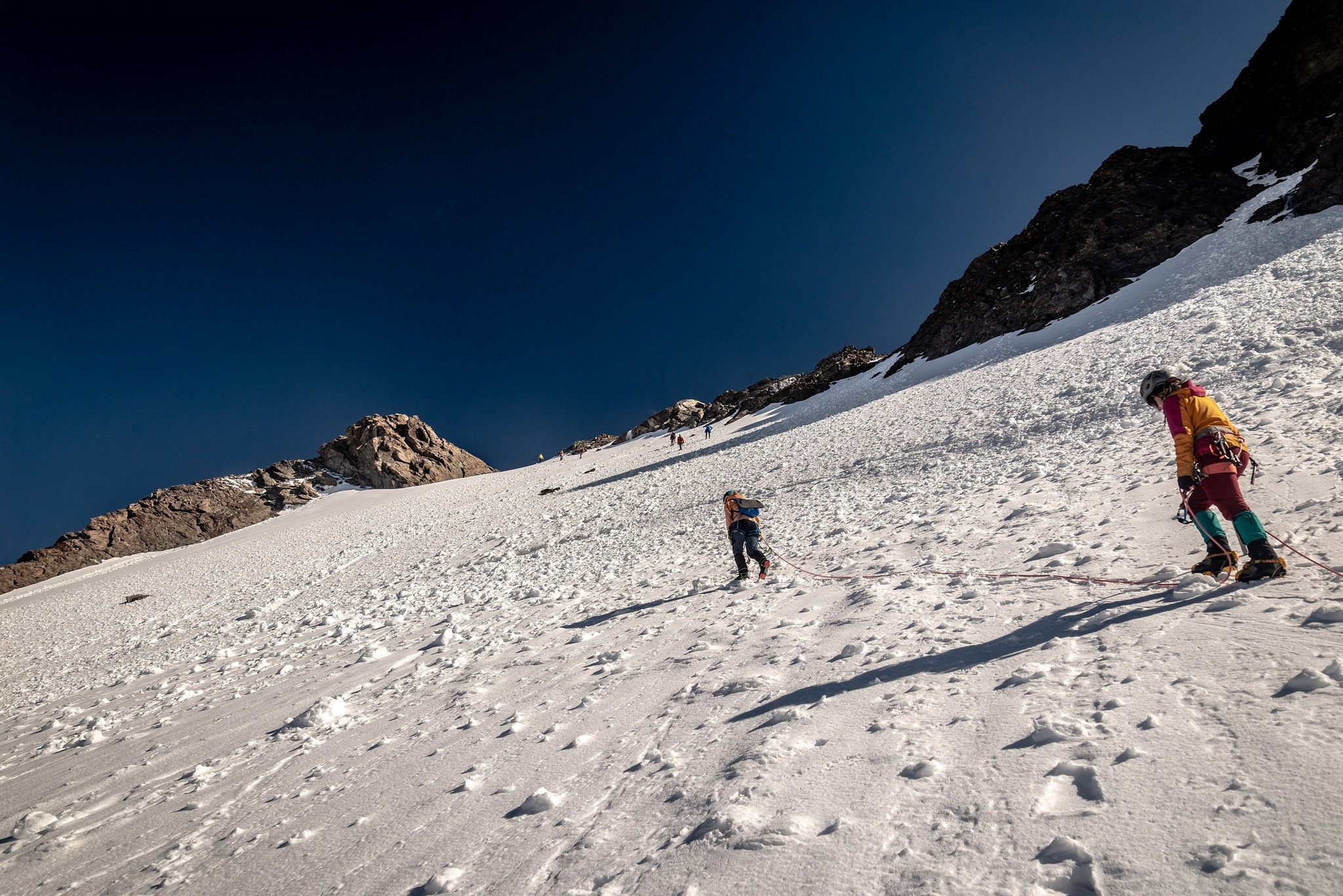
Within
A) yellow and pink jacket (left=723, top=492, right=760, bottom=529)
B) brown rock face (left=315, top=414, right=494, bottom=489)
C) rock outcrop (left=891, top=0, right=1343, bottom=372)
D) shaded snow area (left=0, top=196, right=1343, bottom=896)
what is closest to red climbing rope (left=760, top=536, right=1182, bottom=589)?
shaded snow area (left=0, top=196, right=1343, bottom=896)

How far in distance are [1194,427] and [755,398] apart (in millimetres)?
66373

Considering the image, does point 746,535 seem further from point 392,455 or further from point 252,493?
point 392,455

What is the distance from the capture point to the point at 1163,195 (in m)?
38.1

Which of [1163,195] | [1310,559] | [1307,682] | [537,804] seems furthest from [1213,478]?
[1163,195]

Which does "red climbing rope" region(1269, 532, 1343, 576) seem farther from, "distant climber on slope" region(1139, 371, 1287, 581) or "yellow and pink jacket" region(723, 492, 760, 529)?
"yellow and pink jacket" region(723, 492, 760, 529)

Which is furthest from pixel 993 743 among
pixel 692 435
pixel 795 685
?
pixel 692 435

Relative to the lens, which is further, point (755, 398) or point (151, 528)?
point (755, 398)

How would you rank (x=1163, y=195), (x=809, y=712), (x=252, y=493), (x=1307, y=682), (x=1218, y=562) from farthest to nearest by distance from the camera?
(x=252, y=493) → (x=1163, y=195) → (x=1218, y=562) → (x=809, y=712) → (x=1307, y=682)

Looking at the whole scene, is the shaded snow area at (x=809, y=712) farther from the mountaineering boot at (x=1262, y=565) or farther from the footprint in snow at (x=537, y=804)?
→ the mountaineering boot at (x=1262, y=565)

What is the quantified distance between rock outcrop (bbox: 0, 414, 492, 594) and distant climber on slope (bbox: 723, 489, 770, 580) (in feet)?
166

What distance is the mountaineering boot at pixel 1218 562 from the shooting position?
446cm

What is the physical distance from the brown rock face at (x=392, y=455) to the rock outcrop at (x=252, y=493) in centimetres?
10

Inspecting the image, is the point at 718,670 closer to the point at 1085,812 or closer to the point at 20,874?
the point at 1085,812

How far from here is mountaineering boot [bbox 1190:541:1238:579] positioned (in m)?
4.46
